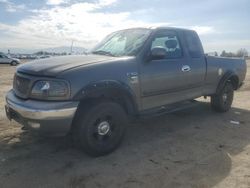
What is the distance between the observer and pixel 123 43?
5477 millimetres

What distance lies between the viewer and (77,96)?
4.09 metres

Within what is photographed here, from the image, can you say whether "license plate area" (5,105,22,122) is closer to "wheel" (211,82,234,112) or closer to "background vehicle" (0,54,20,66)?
"wheel" (211,82,234,112)

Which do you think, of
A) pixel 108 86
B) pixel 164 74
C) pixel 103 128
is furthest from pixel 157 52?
pixel 103 128

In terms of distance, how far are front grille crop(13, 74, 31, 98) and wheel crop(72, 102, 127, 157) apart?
0.82 meters

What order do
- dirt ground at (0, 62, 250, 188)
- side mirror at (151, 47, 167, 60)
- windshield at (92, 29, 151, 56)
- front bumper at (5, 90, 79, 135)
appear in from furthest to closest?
windshield at (92, 29, 151, 56), side mirror at (151, 47, 167, 60), front bumper at (5, 90, 79, 135), dirt ground at (0, 62, 250, 188)

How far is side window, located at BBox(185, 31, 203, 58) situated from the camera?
6.26 m

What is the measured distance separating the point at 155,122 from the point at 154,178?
2.75 metres

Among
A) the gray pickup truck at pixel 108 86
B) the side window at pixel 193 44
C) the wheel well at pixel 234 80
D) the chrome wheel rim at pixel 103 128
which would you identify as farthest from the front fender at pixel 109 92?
the wheel well at pixel 234 80

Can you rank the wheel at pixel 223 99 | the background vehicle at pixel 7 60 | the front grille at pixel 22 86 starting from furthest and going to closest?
the background vehicle at pixel 7 60 < the wheel at pixel 223 99 < the front grille at pixel 22 86

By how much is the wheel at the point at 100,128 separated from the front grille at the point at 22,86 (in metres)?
0.82

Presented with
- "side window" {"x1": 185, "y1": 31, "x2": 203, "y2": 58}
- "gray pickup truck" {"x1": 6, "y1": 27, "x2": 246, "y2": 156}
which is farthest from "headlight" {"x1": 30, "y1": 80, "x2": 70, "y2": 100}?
"side window" {"x1": 185, "y1": 31, "x2": 203, "y2": 58}

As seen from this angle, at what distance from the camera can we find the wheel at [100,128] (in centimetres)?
422

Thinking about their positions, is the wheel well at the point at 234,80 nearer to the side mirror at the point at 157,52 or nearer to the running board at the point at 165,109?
the running board at the point at 165,109

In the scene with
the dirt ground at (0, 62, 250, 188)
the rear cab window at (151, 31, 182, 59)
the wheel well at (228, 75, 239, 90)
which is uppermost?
the rear cab window at (151, 31, 182, 59)
